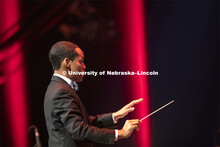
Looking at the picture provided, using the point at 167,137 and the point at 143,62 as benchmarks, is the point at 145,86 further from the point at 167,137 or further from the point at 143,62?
the point at 167,137

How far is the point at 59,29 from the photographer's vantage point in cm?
277

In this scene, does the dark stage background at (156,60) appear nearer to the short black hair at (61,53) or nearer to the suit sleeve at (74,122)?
the short black hair at (61,53)

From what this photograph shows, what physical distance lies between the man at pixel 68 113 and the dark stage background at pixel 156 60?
44 cm

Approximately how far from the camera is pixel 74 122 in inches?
60.2

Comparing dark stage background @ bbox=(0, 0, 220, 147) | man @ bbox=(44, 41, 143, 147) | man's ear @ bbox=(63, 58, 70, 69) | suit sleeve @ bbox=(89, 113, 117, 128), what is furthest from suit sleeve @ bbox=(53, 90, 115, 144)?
dark stage background @ bbox=(0, 0, 220, 147)

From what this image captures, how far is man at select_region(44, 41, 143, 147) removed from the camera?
1545 mm

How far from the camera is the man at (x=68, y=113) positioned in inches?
60.8

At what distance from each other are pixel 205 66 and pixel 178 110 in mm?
703

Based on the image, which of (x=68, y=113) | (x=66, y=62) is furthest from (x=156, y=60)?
(x=68, y=113)

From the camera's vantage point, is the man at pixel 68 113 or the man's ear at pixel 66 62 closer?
the man at pixel 68 113

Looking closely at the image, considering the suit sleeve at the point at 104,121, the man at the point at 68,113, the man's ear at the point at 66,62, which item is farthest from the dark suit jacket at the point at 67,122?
the suit sleeve at the point at 104,121

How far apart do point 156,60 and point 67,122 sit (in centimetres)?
113

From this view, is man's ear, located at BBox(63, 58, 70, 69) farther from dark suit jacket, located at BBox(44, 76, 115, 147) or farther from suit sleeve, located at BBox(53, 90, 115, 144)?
suit sleeve, located at BBox(53, 90, 115, 144)

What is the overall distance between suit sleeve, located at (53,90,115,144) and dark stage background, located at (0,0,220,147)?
2.03ft
